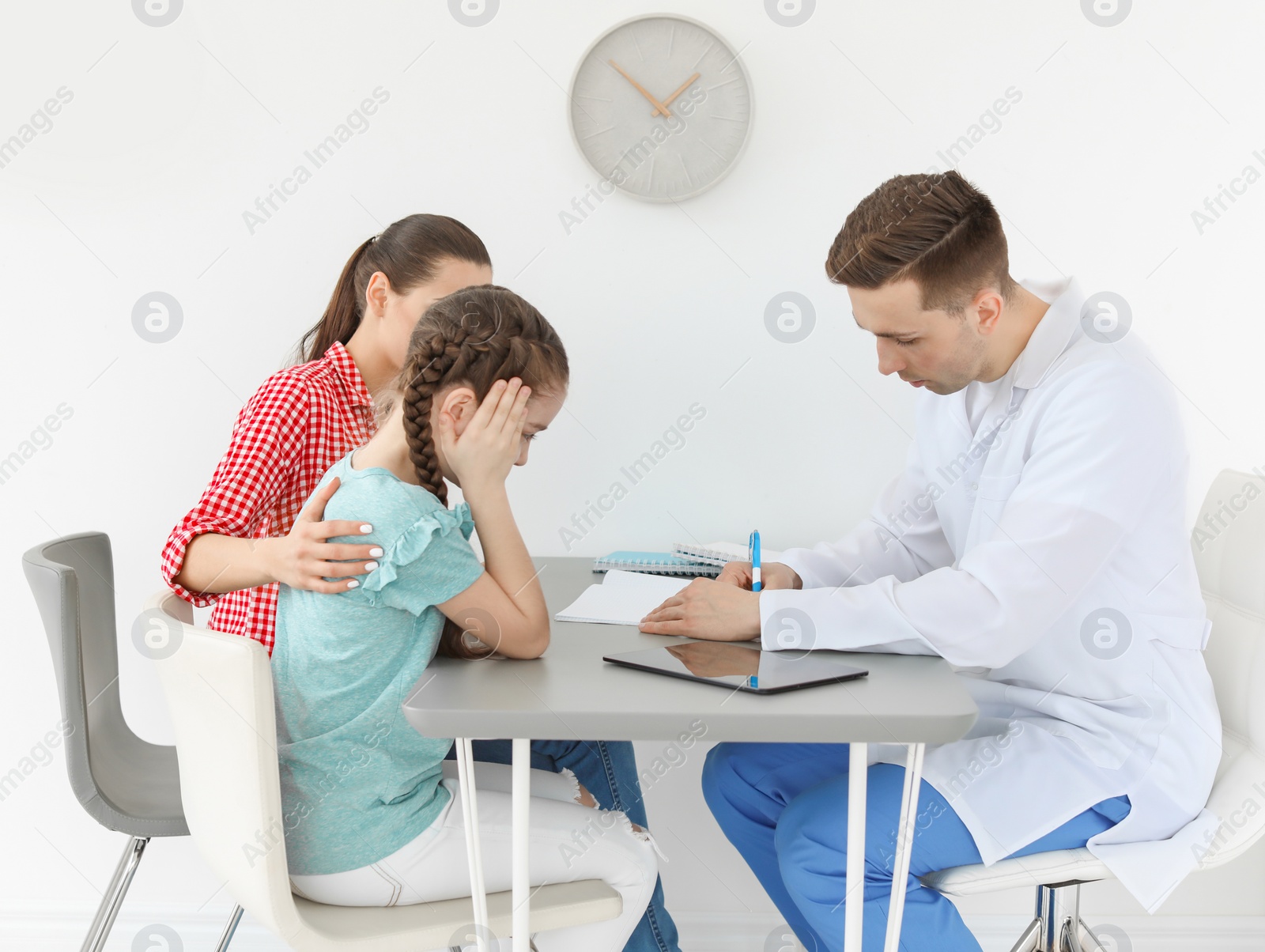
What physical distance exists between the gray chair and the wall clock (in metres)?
1.18

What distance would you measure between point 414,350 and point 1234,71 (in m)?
1.80

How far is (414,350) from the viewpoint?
3.75ft

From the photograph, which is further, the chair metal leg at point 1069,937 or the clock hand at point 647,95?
the clock hand at point 647,95

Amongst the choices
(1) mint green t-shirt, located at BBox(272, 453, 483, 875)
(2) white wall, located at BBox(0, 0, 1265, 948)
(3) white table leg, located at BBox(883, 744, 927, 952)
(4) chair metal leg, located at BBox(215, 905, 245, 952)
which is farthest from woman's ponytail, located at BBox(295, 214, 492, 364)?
(3) white table leg, located at BBox(883, 744, 927, 952)

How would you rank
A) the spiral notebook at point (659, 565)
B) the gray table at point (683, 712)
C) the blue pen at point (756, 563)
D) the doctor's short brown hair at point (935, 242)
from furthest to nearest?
1. the spiral notebook at point (659, 565)
2. the blue pen at point (756, 563)
3. the doctor's short brown hair at point (935, 242)
4. the gray table at point (683, 712)

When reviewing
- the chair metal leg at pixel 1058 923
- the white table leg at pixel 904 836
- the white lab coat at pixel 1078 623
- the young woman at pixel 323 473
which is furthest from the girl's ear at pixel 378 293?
the chair metal leg at pixel 1058 923

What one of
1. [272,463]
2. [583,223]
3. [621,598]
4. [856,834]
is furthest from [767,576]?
[583,223]

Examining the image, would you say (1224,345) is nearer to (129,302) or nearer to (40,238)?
(129,302)

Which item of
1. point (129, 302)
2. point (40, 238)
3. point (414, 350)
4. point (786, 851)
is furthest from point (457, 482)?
point (40, 238)

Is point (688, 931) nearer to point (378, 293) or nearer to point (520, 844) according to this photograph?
point (520, 844)

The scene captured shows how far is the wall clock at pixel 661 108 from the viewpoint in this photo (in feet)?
6.29

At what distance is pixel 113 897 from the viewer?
4.55 feet

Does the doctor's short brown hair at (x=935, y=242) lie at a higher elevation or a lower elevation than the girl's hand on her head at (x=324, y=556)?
higher

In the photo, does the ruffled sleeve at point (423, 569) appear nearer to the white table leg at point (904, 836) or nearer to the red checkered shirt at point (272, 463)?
the red checkered shirt at point (272, 463)
